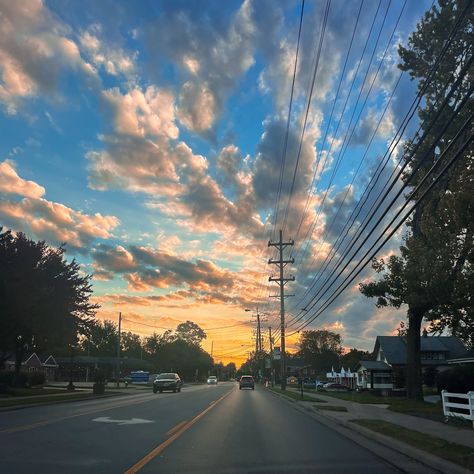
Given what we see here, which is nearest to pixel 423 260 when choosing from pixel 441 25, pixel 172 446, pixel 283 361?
pixel 441 25

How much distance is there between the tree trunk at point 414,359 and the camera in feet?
94.2

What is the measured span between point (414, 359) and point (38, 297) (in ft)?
74.0

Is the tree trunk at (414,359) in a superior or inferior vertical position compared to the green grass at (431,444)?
superior

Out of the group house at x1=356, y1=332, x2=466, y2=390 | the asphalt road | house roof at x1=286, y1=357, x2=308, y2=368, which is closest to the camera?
the asphalt road

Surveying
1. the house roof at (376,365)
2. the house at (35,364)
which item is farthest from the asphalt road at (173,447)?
the house at (35,364)

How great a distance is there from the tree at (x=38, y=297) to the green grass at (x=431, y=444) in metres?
23.4

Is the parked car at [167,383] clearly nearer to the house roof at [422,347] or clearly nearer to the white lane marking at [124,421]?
the white lane marking at [124,421]

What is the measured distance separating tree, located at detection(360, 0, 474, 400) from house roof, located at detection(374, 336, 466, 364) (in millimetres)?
39130

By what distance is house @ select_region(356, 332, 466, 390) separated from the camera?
63.6 metres

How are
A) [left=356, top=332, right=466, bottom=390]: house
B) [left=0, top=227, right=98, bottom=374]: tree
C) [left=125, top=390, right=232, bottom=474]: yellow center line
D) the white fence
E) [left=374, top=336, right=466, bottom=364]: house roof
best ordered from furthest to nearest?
[left=374, top=336, right=466, bottom=364]: house roof → [left=356, top=332, right=466, bottom=390]: house → [left=0, top=227, right=98, bottom=374]: tree → the white fence → [left=125, top=390, right=232, bottom=474]: yellow center line

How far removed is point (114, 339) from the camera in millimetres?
149875

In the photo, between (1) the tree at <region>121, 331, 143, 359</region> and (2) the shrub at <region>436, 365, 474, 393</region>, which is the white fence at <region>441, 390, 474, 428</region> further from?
(1) the tree at <region>121, 331, 143, 359</region>

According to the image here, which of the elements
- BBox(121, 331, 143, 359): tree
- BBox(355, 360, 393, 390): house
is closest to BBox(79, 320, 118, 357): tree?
BBox(121, 331, 143, 359): tree

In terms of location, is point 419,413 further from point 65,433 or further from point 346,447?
point 65,433
